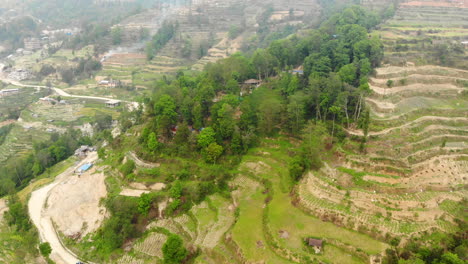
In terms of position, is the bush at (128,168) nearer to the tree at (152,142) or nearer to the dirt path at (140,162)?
the dirt path at (140,162)

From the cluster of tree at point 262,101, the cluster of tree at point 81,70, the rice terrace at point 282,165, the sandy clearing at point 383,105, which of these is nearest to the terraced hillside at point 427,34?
the rice terrace at point 282,165

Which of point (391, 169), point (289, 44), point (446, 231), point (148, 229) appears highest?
point (289, 44)

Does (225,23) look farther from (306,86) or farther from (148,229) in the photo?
(148,229)

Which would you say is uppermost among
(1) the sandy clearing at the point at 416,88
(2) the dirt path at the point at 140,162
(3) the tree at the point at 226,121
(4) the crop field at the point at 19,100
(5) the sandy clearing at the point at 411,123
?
(1) the sandy clearing at the point at 416,88

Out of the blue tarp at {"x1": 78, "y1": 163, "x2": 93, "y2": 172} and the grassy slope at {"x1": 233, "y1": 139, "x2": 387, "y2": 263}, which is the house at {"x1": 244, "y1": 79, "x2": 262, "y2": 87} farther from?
the blue tarp at {"x1": 78, "y1": 163, "x2": 93, "y2": 172}

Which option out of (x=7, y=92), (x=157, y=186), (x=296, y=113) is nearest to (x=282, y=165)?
(x=296, y=113)

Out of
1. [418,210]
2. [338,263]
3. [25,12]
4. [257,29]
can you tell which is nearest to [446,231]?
[418,210]

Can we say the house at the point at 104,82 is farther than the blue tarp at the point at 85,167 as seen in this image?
Yes
